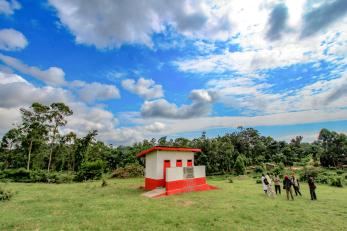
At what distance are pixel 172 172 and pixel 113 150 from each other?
3117 centimetres

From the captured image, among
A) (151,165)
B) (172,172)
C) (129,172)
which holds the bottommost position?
(129,172)

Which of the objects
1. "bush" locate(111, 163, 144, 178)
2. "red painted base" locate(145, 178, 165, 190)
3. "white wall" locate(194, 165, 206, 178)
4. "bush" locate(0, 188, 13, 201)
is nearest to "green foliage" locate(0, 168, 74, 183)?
"bush" locate(111, 163, 144, 178)

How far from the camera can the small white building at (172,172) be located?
16.0m

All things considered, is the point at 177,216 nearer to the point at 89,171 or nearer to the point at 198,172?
the point at 198,172

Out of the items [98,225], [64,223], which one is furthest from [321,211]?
[64,223]

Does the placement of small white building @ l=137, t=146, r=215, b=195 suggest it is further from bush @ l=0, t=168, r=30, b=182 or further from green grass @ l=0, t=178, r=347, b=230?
bush @ l=0, t=168, r=30, b=182

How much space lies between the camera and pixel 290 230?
765cm

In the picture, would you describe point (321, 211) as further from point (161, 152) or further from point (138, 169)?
point (138, 169)

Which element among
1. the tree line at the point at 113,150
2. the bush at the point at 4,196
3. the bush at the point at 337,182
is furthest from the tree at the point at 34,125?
the bush at the point at 337,182

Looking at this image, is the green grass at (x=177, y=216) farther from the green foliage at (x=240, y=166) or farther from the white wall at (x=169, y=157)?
the green foliage at (x=240, y=166)

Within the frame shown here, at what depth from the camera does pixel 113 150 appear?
4450 centimetres

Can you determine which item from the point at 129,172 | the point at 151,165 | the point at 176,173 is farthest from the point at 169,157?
the point at 129,172

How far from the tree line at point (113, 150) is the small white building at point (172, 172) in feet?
58.5

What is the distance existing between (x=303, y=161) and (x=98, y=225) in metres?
57.8
